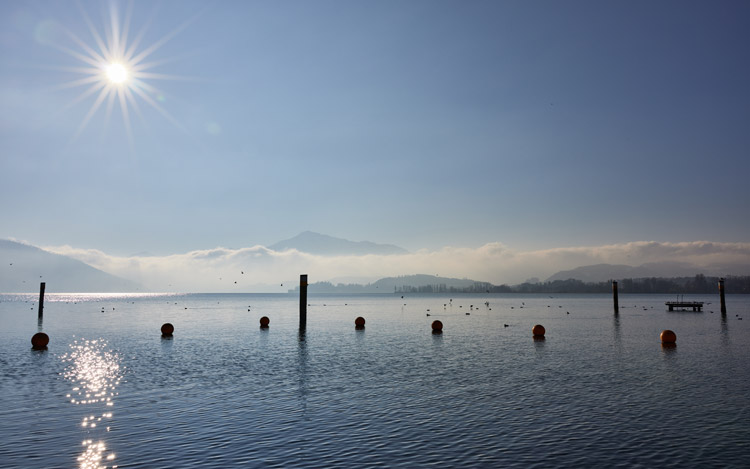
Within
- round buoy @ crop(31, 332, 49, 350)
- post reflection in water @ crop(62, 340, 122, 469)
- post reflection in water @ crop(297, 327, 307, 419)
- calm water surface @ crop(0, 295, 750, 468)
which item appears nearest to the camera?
calm water surface @ crop(0, 295, 750, 468)

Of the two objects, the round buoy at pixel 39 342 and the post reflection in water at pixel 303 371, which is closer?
the post reflection in water at pixel 303 371

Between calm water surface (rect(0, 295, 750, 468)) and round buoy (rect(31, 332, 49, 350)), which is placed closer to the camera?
calm water surface (rect(0, 295, 750, 468))

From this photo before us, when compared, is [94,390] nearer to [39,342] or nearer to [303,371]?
[303,371]

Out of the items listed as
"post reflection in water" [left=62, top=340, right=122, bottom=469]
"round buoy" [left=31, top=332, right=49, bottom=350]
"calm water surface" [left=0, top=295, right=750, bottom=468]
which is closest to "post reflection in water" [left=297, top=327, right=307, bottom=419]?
"calm water surface" [left=0, top=295, right=750, bottom=468]

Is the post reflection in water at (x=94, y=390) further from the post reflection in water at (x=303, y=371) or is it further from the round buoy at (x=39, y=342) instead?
the post reflection in water at (x=303, y=371)

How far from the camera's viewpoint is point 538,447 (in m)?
13.5

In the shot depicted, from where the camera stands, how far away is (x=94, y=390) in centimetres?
2194

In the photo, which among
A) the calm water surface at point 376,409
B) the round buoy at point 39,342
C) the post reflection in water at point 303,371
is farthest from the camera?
the round buoy at point 39,342

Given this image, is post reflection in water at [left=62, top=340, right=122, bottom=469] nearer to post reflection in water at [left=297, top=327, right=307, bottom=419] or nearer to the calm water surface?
the calm water surface

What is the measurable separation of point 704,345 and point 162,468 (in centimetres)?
4425

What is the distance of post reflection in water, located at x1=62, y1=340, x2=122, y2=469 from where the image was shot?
42.7ft

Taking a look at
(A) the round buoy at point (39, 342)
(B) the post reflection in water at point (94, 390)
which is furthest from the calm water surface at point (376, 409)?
(A) the round buoy at point (39, 342)

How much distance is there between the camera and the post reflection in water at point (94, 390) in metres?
13.0

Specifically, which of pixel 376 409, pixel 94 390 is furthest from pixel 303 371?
pixel 94 390
